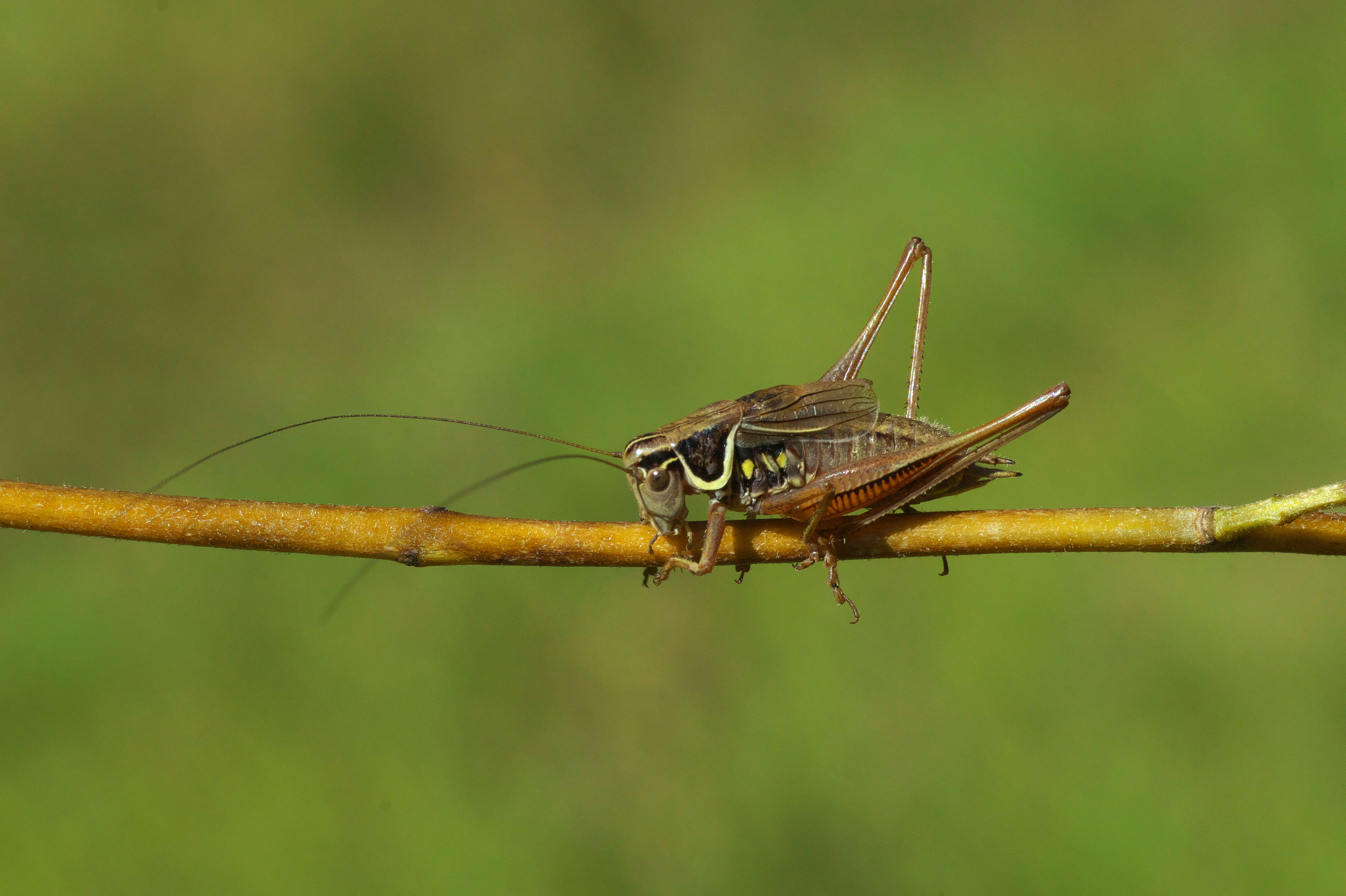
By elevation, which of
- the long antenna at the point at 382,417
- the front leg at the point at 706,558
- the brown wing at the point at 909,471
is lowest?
the front leg at the point at 706,558

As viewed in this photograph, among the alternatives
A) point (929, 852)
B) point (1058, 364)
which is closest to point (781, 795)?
point (929, 852)

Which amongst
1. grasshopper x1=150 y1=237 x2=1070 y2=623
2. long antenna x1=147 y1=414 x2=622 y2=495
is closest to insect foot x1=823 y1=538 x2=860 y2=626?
grasshopper x1=150 y1=237 x2=1070 y2=623

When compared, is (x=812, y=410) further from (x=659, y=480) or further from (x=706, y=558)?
(x=706, y=558)

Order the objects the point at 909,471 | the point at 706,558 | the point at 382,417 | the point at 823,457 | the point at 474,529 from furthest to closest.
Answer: the point at 382,417
the point at 823,457
the point at 909,471
the point at 706,558
the point at 474,529

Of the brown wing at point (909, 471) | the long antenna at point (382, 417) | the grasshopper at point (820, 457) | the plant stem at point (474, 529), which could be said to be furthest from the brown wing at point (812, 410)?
the plant stem at point (474, 529)

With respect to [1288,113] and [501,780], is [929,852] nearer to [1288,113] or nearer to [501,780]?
[501,780]

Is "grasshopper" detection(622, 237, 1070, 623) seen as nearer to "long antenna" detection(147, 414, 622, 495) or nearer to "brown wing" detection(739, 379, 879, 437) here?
"brown wing" detection(739, 379, 879, 437)

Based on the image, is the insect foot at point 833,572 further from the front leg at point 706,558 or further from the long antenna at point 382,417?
the long antenna at point 382,417

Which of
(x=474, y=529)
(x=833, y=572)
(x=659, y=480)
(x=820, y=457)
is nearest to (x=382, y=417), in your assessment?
(x=659, y=480)
